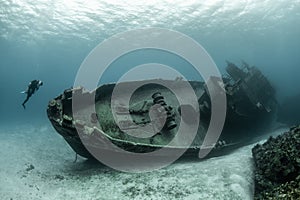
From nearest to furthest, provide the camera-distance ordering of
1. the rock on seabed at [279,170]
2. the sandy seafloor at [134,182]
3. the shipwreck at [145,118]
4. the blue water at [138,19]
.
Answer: the rock on seabed at [279,170] → the sandy seafloor at [134,182] → the shipwreck at [145,118] → the blue water at [138,19]

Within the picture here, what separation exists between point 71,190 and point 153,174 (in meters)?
2.59

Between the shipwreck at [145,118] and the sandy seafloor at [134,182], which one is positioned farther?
the shipwreck at [145,118]

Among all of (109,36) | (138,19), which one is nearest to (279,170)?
(138,19)

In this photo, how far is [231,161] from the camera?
31.7ft

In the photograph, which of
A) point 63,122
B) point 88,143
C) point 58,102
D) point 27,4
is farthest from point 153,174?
point 27,4

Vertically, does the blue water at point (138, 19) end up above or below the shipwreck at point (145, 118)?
above

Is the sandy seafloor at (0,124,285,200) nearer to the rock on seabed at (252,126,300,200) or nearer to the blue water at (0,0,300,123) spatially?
the rock on seabed at (252,126,300,200)

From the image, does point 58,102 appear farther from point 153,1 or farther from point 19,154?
point 153,1

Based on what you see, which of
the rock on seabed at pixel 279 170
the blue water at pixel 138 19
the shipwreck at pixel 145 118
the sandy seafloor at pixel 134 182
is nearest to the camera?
the rock on seabed at pixel 279 170

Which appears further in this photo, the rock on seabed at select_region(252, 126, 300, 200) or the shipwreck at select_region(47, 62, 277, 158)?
the shipwreck at select_region(47, 62, 277, 158)

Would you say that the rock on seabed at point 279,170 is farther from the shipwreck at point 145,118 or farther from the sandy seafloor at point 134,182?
the shipwreck at point 145,118

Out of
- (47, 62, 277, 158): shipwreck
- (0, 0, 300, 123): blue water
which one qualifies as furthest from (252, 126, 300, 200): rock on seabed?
(0, 0, 300, 123): blue water

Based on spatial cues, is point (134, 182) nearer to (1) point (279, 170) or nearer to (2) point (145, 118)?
(2) point (145, 118)

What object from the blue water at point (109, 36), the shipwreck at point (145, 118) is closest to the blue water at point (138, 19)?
the blue water at point (109, 36)
